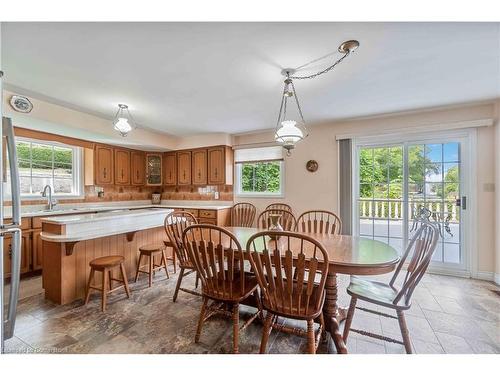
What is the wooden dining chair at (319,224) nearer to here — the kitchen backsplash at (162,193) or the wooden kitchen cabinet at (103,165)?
the kitchen backsplash at (162,193)

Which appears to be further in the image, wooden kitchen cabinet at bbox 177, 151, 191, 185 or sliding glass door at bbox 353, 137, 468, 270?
wooden kitchen cabinet at bbox 177, 151, 191, 185

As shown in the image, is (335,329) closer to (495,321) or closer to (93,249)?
(495,321)

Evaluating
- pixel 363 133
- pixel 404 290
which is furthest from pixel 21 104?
pixel 363 133

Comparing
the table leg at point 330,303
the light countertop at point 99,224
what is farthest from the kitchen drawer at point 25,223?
the table leg at point 330,303

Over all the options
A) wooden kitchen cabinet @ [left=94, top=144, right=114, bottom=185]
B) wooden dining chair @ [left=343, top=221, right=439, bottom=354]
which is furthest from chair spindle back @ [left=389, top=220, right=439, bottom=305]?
wooden kitchen cabinet @ [left=94, top=144, right=114, bottom=185]

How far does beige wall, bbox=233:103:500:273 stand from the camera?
294 centimetres

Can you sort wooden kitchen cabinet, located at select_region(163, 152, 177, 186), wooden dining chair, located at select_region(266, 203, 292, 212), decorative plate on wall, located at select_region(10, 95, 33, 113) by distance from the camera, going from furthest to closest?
1. wooden kitchen cabinet, located at select_region(163, 152, 177, 186)
2. wooden dining chair, located at select_region(266, 203, 292, 212)
3. decorative plate on wall, located at select_region(10, 95, 33, 113)

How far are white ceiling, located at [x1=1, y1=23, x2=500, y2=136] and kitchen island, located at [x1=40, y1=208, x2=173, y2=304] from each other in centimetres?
148

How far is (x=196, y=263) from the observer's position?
1702 millimetres

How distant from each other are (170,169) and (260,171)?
2183 millimetres

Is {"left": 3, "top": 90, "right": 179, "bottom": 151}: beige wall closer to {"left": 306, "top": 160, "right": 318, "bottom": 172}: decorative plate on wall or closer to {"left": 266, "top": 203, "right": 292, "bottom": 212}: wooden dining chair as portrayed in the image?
{"left": 266, "top": 203, "right": 292, "bottom": 212}: wooden dining chair

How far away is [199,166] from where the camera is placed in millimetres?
4836
